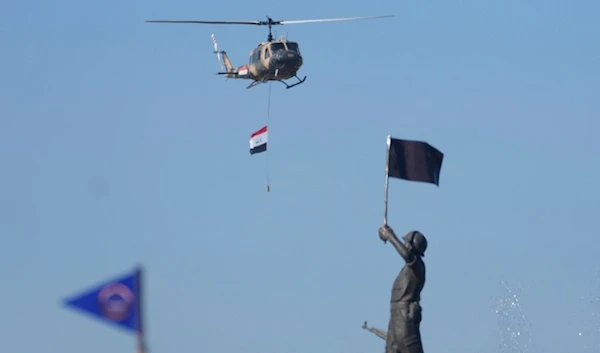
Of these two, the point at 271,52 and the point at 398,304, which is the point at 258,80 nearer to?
the point at 271,52

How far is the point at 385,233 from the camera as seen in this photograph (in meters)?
29.3

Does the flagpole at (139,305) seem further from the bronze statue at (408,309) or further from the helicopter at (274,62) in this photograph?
the helicopter at (274,62)

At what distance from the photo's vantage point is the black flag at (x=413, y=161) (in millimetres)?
32062

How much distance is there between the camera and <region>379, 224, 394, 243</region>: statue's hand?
1155 inches

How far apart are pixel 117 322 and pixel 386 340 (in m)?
13.3

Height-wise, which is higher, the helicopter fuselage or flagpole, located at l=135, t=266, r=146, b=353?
the helicopter fuselage

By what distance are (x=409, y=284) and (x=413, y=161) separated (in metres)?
2.98

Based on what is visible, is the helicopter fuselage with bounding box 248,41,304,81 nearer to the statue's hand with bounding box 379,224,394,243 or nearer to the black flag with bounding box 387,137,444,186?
the black flag with bounding box 387,137,444,186

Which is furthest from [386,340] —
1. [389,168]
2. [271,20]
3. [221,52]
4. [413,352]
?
[221,52]

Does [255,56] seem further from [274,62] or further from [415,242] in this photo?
[415,242]

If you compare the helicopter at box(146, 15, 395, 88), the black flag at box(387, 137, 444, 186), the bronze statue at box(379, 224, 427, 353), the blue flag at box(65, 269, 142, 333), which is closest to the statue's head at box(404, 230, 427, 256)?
the bronze statue at box(379, 224, 427, 353)

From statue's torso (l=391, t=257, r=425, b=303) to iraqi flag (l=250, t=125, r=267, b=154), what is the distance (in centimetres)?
3649

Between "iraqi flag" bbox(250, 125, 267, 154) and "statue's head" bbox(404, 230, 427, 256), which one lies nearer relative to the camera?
"statue's head" bbox(404, 230, 427, 256)

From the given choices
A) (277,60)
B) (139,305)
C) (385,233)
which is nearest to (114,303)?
(139,305)
